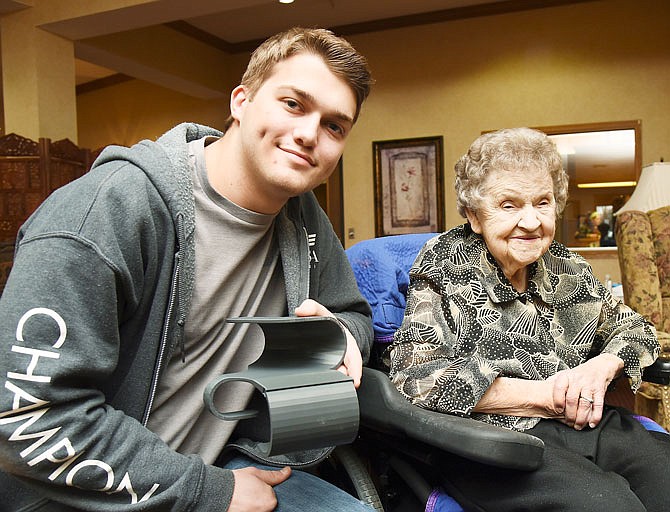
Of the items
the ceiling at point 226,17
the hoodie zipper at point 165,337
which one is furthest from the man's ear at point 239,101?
the ceiling at point 226,17

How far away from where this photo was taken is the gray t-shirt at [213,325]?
3.65 feet

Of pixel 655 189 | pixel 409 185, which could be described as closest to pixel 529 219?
pixel 655 189

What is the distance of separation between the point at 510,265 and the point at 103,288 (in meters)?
1.02

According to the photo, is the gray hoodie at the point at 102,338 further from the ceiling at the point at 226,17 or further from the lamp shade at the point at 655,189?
the ceiling at the point at 226,17

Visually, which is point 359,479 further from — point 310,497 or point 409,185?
point 409,185

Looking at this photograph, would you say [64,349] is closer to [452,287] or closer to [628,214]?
[452,287]

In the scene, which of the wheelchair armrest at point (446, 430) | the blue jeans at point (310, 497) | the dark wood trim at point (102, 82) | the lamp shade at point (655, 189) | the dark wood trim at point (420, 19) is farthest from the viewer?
the dark wood trim at point (102, 82)

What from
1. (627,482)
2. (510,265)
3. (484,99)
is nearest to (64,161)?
(484,99)

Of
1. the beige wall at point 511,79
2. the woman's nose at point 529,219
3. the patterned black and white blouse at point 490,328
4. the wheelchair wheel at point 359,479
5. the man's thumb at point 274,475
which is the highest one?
the beige wall at point 511,79

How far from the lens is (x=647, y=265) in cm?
267

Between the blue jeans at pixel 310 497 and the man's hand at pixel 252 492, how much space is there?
31 millimetres

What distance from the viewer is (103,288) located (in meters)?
0.89

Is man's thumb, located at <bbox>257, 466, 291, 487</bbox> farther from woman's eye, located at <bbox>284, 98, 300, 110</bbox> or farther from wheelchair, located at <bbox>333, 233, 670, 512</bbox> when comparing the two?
woman's eye, located at <bbox>284, 98, 300, 110</bbox>

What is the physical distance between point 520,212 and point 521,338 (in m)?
0.32
